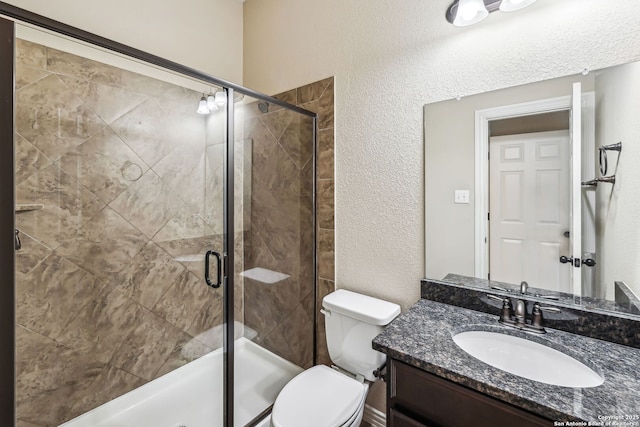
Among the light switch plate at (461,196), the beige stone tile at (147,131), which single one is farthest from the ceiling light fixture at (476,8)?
the beige stone tile at (147,131)

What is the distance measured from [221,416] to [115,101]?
5.96 feet

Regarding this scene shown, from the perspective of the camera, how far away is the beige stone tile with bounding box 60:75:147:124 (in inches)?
54.6

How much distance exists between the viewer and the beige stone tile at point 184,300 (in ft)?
5.79

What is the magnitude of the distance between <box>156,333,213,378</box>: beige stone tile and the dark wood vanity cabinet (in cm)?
128

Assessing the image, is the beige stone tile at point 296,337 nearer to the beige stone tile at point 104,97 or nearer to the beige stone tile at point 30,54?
the beige stone tile at point 104,97

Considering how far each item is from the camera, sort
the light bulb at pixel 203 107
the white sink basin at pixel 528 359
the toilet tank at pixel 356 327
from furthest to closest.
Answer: the light bulb at pixel 203 107 → the toilet tank at pixel 356 327 → the white sink basin at pixel 528 359

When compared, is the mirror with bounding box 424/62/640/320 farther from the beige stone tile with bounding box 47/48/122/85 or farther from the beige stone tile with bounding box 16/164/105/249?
the beige stone tile with bounding box 16/164/105/249

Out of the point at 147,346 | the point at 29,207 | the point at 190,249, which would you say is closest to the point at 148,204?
the point at 190,249

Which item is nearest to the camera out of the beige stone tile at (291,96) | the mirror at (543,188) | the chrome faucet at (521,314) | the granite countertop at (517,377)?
the granite countertop at (517,377)

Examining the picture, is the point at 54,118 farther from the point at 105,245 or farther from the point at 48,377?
the point at 48,377

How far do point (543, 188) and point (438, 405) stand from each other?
95cm

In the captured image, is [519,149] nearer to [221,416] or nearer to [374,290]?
[374,290]

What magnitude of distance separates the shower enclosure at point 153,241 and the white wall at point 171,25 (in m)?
0.37

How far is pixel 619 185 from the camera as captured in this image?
1.02 metres
